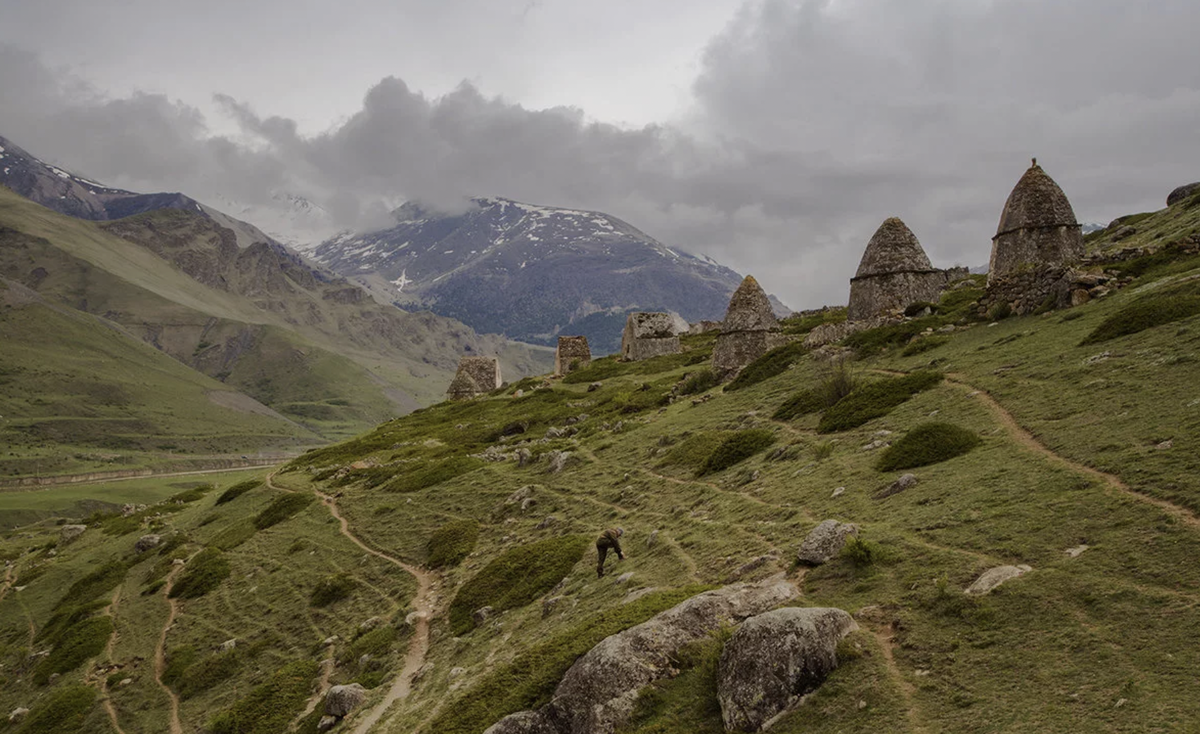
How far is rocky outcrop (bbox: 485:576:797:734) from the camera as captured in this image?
488 inches

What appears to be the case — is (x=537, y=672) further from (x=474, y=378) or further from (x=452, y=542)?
(x=474, y=378)

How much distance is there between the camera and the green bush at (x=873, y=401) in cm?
2517

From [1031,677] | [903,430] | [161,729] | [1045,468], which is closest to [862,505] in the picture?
[1045,468]

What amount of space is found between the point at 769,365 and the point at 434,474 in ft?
67.7

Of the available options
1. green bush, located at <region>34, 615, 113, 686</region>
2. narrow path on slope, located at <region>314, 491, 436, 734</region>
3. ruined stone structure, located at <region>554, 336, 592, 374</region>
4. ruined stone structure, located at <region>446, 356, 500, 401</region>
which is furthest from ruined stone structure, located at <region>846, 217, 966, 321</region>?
ruined stone structure, located at <region>446, 356, 500, 401</region>

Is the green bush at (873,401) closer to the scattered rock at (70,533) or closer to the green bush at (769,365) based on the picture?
the green bush at (769,365)

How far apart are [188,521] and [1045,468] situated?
60.2 meters

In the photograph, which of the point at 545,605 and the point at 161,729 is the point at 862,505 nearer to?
the point at 545,605

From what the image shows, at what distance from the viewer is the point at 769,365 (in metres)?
40.7

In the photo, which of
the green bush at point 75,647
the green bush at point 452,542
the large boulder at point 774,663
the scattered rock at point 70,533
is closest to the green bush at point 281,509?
the green bush at point 75,647

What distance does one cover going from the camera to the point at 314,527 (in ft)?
136

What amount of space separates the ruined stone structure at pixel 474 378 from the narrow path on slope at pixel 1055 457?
80.2 metres

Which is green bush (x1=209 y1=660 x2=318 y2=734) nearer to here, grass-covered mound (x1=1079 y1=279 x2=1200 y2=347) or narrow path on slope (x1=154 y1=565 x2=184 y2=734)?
narrow path on slope (x1=154 y1=565 x2=184 y2=734)

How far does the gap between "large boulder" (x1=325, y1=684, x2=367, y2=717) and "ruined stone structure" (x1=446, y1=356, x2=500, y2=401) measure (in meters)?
77.2
